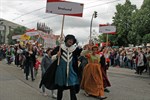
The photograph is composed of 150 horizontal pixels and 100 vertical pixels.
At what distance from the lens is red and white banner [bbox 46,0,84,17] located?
9.67m

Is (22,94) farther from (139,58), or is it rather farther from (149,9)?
(149,9)

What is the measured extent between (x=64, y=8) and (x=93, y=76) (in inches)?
87.2

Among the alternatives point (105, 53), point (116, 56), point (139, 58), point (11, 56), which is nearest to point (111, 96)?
point (105, 53)

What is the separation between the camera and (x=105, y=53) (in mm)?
12047

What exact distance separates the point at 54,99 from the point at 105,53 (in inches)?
124

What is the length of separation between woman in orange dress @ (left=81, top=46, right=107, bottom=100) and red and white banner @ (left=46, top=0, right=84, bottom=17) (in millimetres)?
1248

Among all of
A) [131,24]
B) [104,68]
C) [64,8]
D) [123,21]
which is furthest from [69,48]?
[123,21]

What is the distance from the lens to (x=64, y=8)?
966 cm

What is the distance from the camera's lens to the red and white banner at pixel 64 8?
9672 millimetres

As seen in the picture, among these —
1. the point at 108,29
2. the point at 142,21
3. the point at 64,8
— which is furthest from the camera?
the point at 142,21

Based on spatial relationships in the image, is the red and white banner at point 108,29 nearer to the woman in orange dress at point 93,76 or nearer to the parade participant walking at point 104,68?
the parade participant walking at point 104,68

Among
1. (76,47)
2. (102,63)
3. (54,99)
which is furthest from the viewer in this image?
(102,63)

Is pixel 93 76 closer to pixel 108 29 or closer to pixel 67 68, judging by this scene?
pixel 67 68

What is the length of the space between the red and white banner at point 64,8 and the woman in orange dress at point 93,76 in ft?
4.09
